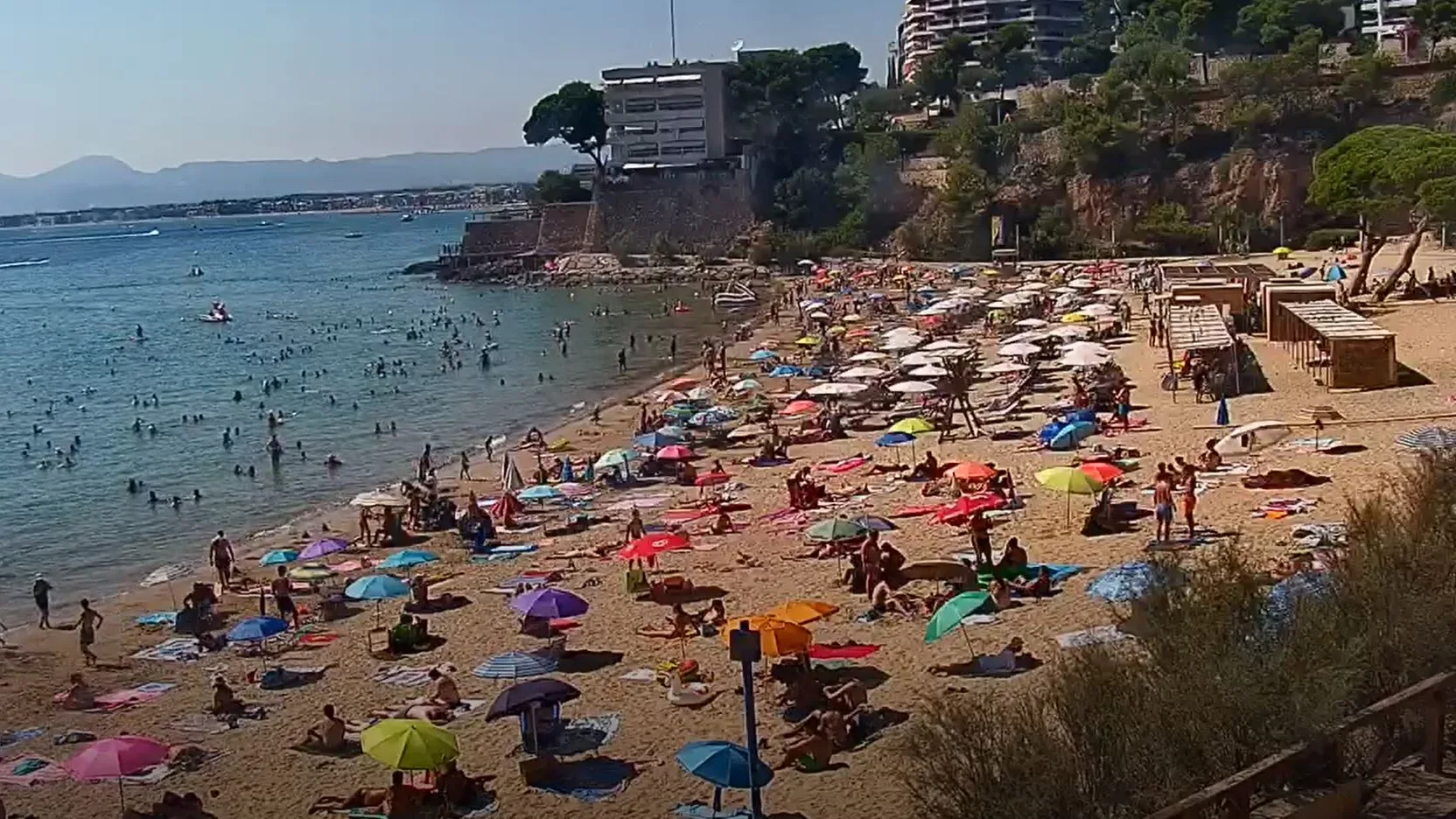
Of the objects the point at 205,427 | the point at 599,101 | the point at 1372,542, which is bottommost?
the point at 205,427

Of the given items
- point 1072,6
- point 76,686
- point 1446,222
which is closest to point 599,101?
point 1072,6

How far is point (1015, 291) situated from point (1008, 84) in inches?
2207

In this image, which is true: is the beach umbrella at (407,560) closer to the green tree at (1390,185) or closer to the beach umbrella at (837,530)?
the beach umbrella at (837,530)

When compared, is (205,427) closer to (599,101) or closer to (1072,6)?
(599,101)

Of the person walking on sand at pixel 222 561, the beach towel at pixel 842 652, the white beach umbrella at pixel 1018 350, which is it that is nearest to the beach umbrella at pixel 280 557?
the person walking on sand at pixel 222 561

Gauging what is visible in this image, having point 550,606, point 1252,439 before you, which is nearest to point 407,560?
point 550,606

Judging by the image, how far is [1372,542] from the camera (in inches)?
352

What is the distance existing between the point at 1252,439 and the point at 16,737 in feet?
51.7

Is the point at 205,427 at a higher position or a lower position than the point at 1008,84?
lower

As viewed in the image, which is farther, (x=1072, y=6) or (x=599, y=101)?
(x=1072, y=6)

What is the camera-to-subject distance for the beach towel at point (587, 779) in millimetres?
11633

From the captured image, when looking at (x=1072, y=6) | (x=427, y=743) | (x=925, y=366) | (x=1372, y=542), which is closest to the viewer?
(x=1372, y=542)

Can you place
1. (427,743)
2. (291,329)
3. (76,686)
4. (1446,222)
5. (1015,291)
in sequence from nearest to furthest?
(427,743) < (76,686) < (1446,222) < (1015,291) < (291,329)

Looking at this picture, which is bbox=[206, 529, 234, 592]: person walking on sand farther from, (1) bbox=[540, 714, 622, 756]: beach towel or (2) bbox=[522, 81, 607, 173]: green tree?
(2) bbox=[522, 81, 607, 173]: green tree
